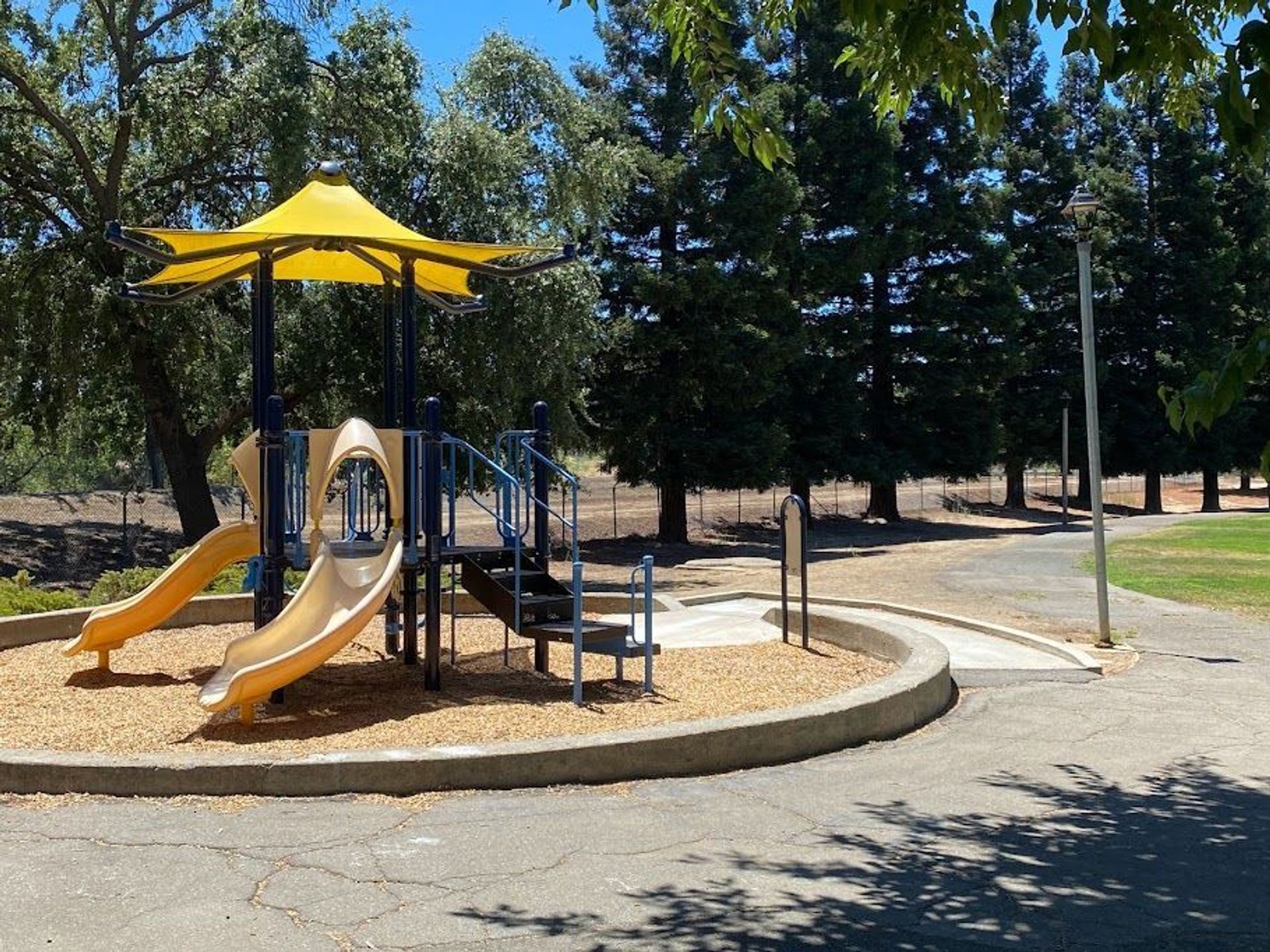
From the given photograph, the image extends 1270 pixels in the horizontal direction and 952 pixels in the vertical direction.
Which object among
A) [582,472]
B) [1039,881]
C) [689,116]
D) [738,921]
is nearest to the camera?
[738,921]

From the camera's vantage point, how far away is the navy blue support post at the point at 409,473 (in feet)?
28.9

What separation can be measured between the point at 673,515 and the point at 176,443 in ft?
46.6

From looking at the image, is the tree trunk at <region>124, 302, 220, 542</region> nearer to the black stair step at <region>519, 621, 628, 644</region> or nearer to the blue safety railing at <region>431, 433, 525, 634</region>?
the blue safety railing at <region>431, 433, 525, 634</region>

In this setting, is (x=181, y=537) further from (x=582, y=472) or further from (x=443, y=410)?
(x=582, y=472)

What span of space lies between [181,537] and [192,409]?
5161 millimetres

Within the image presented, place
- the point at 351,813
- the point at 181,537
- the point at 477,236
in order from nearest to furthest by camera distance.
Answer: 1. the point at 351,813
2. the point at 477,236
3. the point at 181,537

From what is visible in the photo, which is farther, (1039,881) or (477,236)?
(477,236)

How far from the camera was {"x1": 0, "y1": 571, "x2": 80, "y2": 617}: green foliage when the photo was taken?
12.2m

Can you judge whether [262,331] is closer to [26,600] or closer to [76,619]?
[76,619]

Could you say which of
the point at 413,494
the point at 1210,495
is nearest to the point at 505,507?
the point at 413,494

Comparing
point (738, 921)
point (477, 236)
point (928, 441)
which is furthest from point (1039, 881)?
point (928, 441)

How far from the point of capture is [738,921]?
449cm

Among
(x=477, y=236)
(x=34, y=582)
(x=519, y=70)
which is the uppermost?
(x=519, y=70)

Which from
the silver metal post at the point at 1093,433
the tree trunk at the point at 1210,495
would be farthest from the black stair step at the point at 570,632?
the tree trunk at the point at 1210,495
